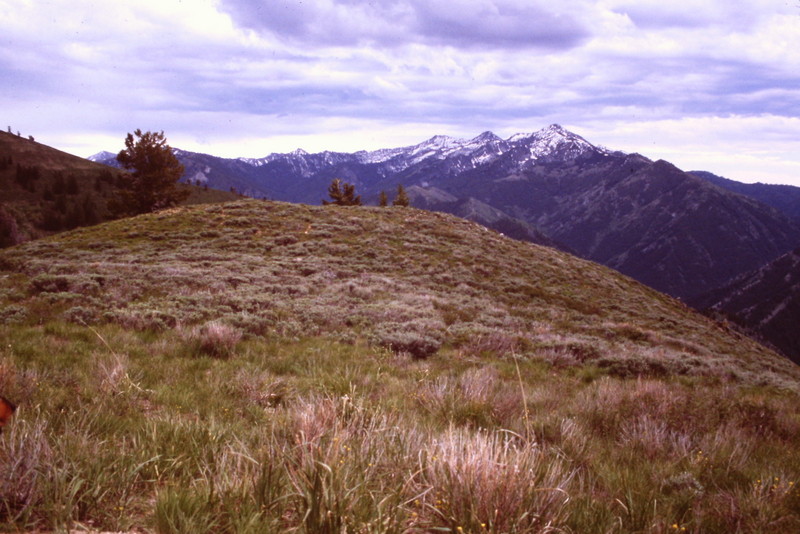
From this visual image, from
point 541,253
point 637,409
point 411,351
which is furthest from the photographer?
point 541,253

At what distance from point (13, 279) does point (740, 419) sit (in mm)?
19348

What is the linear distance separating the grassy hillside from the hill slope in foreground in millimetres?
42737

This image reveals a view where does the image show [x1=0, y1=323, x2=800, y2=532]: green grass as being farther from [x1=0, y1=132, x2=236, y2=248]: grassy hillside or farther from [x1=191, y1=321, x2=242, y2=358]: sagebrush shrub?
[x1=0, y1=132, x2=236, y2=248]: grassy hillside

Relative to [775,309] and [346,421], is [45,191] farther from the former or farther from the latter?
[775,309]

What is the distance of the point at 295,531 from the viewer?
76.6 inches

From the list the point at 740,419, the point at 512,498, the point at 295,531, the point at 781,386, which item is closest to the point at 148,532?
the point at 295,531

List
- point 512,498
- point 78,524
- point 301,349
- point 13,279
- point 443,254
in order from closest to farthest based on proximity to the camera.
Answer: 1. point 78,524
2. point 512,498
3. point 301,349
4. point 13,279
5. point 443,254

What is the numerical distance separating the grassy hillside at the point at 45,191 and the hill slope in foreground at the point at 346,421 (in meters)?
42.7

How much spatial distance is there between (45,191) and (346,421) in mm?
92379

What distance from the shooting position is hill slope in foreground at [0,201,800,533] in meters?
2.19

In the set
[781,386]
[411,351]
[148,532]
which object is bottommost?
[781,386]

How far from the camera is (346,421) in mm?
3420

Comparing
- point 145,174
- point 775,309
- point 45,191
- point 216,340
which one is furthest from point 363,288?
point 775,309

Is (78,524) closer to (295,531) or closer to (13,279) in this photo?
(295,531)
